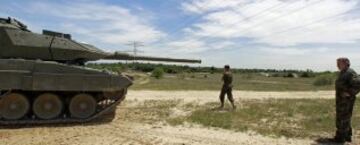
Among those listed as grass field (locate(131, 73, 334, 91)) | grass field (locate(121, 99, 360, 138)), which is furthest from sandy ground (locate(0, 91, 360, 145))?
grass field (locate(131, 73, 334, 91))

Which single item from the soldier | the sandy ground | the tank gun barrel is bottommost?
the sandy ground

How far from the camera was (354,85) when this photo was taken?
11.9m

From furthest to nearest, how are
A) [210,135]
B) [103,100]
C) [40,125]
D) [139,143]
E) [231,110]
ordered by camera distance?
[231,110] < [103,100] < [40,125] < [210,135] < [139,143]

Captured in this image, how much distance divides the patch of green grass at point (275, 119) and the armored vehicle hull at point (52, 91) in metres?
2.37

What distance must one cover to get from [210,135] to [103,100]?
470 centimetres

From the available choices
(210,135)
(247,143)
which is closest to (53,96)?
(210,135)

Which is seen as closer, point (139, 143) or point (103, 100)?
point (139, 143)

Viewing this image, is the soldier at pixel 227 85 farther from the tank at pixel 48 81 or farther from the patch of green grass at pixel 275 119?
the tank at pixel 48 81

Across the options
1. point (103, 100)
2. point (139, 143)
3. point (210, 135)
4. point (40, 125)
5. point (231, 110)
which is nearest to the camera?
point (139, 143)

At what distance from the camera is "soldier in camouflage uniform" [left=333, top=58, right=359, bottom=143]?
11.9m

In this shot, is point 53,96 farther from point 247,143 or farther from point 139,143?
point 247,143

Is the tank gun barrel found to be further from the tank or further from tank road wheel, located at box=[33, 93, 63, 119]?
tank road wheel, located at box=[33, 93, 63, 119]

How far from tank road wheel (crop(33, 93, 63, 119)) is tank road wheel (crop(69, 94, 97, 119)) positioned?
1.27 feet

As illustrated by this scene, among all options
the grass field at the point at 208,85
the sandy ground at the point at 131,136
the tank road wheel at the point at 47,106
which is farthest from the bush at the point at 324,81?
the tank road wheel at the point at 47,106
